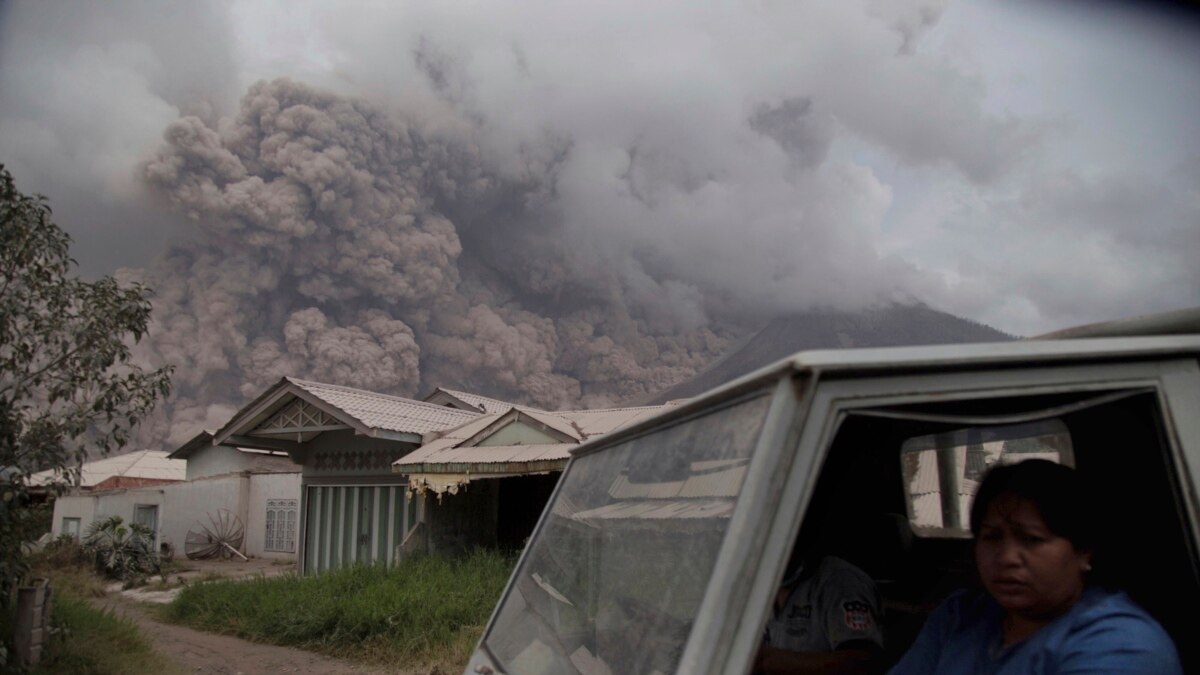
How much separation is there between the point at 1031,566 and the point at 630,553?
2.78 ft

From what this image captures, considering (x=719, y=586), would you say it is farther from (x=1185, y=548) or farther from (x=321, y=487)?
(x=321, y=487)

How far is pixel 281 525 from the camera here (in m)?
23.8

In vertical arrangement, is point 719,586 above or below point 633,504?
below

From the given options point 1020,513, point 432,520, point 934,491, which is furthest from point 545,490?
point 1020,513

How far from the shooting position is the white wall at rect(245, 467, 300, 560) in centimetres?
2416

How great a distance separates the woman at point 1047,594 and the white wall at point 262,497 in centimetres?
2445

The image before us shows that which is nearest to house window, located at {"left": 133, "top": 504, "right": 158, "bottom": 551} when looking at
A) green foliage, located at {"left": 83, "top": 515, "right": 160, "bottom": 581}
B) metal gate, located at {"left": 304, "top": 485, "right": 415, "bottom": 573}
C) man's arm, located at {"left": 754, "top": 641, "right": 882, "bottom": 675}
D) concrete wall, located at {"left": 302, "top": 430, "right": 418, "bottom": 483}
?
green foliage, located at {"left": 83, "top": 515, "right": 160, "bottom": 581}

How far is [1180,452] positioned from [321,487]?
1543 centimetres

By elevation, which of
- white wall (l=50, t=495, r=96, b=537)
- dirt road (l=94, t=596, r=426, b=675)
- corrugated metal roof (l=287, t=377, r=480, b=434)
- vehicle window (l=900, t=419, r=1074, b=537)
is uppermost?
corrugated metal roof (l=287, t=377, r=480, b=434)

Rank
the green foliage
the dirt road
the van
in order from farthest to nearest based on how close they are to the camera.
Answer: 1. the green foliage
2. the dirt road
3. the van

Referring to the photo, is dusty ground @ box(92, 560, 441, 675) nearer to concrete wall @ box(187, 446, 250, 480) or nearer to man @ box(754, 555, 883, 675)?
man @ box(754, 555, 883, 675)

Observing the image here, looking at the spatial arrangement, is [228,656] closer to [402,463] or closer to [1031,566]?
[402,463]

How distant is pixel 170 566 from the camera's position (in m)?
20.0

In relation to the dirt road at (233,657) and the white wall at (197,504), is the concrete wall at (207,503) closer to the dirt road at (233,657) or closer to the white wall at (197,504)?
the white wall at (197,504)
